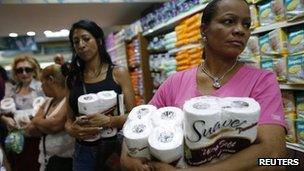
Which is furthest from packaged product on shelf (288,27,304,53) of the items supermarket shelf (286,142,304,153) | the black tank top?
the black tank top

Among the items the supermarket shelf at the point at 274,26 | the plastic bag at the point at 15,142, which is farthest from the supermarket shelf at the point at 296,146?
the plastic bag at the point at 15,142

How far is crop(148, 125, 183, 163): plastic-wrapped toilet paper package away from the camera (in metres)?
1.17

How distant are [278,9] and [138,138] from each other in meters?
1.72

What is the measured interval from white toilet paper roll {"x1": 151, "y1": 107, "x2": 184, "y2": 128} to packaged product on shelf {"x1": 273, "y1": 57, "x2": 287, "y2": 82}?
4.71ft

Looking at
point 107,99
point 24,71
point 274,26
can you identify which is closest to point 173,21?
point 24,71

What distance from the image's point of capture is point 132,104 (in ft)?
7.80

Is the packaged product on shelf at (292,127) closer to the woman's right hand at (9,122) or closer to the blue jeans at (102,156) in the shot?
the blue jeans at (102,156)

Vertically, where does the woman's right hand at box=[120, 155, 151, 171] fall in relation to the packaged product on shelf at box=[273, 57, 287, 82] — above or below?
below

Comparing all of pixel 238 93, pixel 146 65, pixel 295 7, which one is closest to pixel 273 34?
pixel 295 7

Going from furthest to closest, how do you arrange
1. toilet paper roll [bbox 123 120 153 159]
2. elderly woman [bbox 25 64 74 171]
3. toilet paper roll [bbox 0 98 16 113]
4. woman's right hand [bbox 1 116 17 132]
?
toilet paper roll [bbox 0 98 16 113], woman's right hand [bbox 1 116 17 132], elderly woman [bbox 25 64 74 171], toilet paper roll [bbox 123 120 153 159]

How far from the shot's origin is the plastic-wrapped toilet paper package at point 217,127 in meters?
1.13

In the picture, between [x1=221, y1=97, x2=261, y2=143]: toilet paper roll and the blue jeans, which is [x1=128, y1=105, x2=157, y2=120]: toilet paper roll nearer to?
[x1=221, y1=97, x2=261, y2=143]: toilet paper roll

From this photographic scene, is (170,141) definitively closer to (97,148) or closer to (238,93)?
(238,93)

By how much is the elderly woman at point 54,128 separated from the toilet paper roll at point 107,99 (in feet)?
2.17
